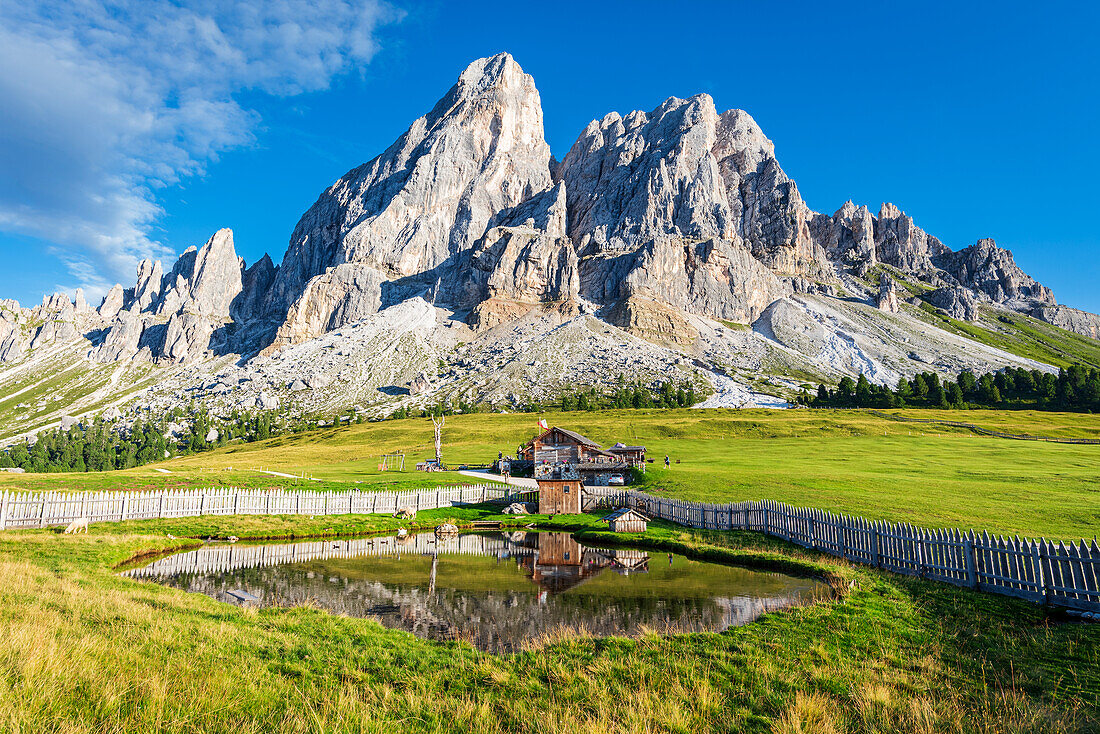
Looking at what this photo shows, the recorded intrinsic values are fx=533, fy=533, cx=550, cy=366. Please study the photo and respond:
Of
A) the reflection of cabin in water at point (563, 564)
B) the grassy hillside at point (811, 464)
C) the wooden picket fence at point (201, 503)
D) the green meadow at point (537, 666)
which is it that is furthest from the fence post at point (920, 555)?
the wooden picket fence at point (201, 503)

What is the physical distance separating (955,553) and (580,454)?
1763 inches

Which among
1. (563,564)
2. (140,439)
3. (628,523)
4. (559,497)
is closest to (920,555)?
(563,564)

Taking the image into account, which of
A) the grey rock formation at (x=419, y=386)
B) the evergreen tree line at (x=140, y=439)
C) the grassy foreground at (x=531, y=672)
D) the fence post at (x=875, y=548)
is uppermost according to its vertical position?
the grey rock formation at (x=419, y=386)

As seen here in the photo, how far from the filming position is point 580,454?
195ft

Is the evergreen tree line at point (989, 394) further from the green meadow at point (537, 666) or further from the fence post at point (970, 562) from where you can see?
the fence post at point (970, 562)

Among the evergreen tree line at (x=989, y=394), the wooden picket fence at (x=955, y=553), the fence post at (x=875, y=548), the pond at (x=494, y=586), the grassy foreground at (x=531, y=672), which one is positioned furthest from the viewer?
the evergreen tree line at (x=989, y=394)

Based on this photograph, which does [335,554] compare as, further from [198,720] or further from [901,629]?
[901,629]

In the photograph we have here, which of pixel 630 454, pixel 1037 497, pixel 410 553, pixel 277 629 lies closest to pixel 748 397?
pixel 630 454

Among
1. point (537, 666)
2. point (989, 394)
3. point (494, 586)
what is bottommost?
point (494, 586)

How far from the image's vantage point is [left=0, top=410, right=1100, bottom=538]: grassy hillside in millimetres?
28109

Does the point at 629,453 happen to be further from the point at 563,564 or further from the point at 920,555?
the point at 920,555

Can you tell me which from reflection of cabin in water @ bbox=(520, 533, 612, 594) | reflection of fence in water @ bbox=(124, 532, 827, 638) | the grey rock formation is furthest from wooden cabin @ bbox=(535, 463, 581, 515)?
the grey rock formation

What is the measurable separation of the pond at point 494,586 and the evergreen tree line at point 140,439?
124 m

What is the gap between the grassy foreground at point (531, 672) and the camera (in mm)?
5980
